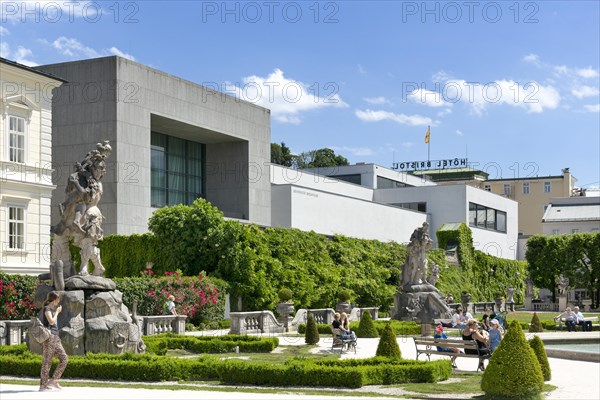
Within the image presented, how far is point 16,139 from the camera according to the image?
37781 millimetres

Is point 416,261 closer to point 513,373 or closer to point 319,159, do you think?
point 513,373

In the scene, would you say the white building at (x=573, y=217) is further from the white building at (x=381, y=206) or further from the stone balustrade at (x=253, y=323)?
the stone balustrade at (x=253, y=323)

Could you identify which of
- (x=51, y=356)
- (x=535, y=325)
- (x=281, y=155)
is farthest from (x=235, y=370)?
(x=281, y=155)

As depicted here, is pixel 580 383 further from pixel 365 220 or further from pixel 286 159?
pixel 286 159

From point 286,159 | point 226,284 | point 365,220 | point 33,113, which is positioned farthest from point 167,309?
point 286,159

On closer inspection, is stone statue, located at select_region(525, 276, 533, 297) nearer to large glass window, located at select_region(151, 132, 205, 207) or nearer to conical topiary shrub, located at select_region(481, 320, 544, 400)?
large glass window, located at select_region(151, 132, 205, 207)

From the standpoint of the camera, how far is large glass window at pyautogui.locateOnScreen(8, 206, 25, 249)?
122 ft

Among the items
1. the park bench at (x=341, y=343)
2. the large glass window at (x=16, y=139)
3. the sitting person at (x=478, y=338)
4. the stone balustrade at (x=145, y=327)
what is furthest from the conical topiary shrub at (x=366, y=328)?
the large glass window at (x=16, y=139)

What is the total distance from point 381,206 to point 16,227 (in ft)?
111

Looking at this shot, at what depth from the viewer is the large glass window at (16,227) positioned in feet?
122

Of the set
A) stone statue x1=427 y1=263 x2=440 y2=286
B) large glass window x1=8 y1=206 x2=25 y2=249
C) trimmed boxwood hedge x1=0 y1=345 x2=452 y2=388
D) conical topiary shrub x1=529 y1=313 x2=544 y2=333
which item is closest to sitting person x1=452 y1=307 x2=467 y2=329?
conical topiary shrub x1=529 y1=313 x2=544 y2=333

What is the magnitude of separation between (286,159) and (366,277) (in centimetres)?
6589

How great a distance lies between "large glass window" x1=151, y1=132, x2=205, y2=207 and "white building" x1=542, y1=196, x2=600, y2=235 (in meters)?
47.3

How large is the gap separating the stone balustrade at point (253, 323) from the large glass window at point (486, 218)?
146ft
